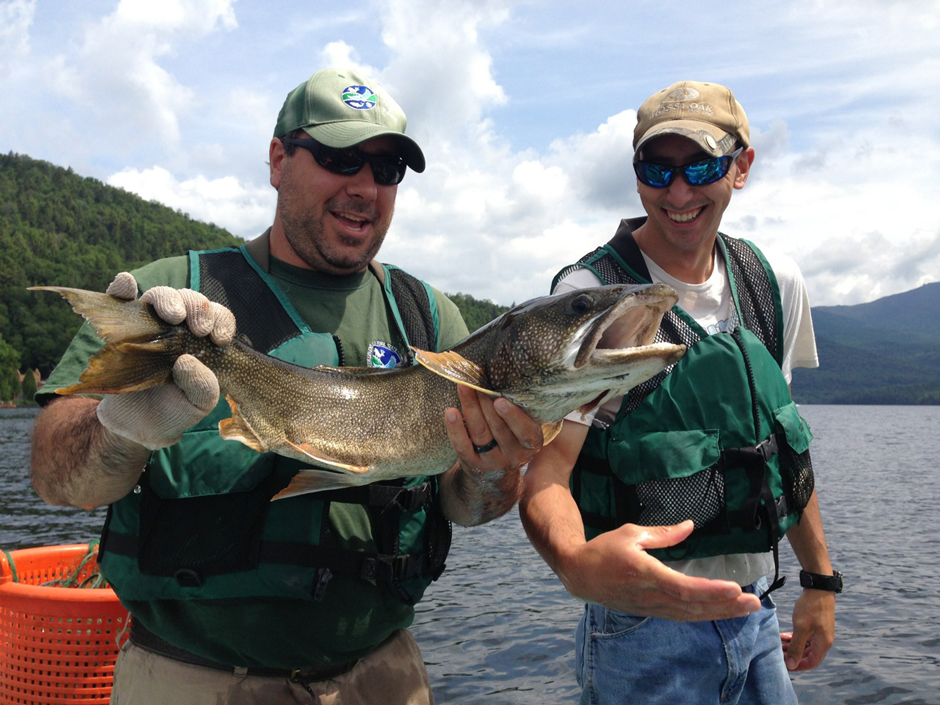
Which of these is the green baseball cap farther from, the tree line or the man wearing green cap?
the tree line

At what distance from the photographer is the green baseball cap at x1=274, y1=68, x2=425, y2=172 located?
3799 millimetres

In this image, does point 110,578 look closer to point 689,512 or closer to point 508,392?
point 508,392

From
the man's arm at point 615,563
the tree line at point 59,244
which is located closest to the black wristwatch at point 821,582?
the man's arm at point 615,563

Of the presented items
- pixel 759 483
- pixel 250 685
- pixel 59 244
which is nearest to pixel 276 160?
pixel 250 685

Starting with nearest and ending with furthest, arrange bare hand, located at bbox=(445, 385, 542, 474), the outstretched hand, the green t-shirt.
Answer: the outstretched hand < bare hand, located at bbox=(445, 385, 542, 474) < the green t-shirt

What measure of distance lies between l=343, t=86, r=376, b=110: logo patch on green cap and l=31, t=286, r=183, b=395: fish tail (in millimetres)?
1641

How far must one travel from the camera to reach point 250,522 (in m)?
3.35

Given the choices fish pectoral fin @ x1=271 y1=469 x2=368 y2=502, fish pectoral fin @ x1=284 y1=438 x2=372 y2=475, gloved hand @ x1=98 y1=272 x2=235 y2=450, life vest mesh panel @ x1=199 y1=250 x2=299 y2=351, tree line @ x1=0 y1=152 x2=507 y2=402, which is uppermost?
tree line @ x1=0 y1=152 x2=507 y2=402

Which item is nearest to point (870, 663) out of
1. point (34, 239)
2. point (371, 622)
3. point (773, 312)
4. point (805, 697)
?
point (805, 697)

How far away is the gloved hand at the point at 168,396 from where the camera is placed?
2.83m

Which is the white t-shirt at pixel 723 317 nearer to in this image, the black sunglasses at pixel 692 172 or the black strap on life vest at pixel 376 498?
the black sunglasses at pixel 692 172

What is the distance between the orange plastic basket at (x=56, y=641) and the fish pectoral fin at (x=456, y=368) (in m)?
3.00

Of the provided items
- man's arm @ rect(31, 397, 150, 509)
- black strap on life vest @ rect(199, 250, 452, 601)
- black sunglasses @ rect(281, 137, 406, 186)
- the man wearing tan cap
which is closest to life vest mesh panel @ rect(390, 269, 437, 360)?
black strap on life vest @ rect(199, 250, 452, 601)

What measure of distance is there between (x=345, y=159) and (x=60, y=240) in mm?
167486
